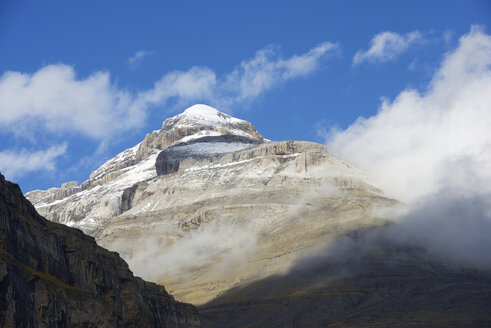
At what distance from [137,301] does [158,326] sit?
36.1 feet

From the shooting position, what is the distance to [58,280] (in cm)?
8562

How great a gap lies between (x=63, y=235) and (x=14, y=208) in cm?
1243

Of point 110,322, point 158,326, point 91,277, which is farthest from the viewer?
point 158,326

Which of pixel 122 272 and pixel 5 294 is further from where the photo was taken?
pixel 122 272

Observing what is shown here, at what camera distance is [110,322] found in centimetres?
8412

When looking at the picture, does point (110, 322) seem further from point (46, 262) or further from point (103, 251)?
point (103, 251)

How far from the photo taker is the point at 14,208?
281 ft

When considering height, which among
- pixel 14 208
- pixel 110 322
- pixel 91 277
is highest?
pixel 14 208

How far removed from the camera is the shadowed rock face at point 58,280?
71.1 metres

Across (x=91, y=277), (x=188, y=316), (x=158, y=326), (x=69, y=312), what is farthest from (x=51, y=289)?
(x=188, y=316)

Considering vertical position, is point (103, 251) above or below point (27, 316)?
above

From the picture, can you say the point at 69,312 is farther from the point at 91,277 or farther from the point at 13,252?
the point at 91,277

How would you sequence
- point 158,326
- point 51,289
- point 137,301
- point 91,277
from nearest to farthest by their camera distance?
point 51,289 < point 91,277 < point 137,301 < point 158,326

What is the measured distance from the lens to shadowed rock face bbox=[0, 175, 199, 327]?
71125mm
